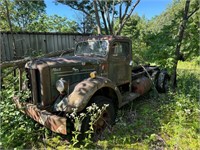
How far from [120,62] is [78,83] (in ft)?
5.13

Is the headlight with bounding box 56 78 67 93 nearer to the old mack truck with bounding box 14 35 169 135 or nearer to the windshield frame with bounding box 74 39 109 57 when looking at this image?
the old mack truck with bounding box 14 35 169 135

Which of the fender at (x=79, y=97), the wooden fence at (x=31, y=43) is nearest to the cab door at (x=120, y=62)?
the fender at (x=79, y=97)

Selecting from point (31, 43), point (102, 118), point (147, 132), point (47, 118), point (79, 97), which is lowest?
point (147, 132)

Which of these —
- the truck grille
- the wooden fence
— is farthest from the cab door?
the wooden fence

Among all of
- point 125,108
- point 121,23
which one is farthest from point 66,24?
point 125,108

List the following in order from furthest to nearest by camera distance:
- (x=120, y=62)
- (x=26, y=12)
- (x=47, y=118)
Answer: (x=26, y=12) < (x=120, y=62) < (x=47, y=118)

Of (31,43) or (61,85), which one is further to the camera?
(31,43)

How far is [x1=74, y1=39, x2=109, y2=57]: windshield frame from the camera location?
4.38 metres

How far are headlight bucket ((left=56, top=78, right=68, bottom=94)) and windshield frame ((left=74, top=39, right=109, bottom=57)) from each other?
1.37 metres

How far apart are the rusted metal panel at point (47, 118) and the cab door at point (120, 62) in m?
1.85

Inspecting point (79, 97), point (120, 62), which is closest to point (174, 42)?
point (120, 62)

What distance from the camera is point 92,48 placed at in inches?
181

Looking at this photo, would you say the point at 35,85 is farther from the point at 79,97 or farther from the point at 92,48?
the point at 92,48

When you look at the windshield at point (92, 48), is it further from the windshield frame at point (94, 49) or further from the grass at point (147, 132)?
the grass at point (147, 132)
